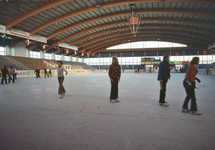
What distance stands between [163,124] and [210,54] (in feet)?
197

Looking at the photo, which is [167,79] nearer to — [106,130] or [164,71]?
[164,71]

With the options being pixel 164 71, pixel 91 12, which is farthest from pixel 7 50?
pixel 164 71

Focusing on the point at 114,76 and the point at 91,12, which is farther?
the point at 91,12

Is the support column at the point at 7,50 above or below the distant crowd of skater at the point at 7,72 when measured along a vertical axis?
above

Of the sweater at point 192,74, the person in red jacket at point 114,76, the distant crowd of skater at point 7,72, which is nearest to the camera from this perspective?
the sweater at point 192,74

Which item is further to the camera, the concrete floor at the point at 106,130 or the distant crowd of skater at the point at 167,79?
the distant crowd of skater at the point at 167,79

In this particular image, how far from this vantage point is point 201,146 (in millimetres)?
2275

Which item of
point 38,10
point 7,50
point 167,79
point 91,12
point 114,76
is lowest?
point 167,79

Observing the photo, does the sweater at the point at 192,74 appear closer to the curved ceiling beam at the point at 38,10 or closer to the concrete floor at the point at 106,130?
the concrete floor at the point at 106,130

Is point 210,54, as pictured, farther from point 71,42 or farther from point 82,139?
point 82,139

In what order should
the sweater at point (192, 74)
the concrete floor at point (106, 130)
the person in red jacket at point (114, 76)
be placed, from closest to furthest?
the concrete floor at point (106, 130) < the sweater at point (192, 74) < the person in red jacket at point (114, 76)

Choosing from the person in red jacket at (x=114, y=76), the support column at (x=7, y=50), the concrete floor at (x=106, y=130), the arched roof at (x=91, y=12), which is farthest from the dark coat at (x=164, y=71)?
the support column at (x=7, y=50)

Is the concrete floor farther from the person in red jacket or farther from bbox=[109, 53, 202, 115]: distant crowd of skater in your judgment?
the person in red jacket

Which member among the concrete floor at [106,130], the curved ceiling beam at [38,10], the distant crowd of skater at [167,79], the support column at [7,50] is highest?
the curved ceiling beam at [38,10]
